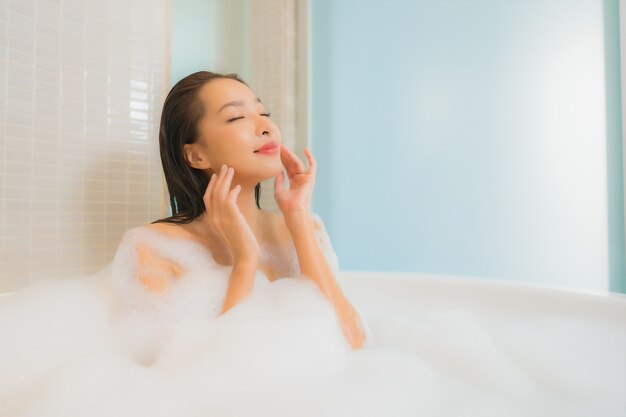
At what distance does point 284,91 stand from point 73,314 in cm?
132

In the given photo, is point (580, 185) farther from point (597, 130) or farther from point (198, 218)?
point (198, 218)

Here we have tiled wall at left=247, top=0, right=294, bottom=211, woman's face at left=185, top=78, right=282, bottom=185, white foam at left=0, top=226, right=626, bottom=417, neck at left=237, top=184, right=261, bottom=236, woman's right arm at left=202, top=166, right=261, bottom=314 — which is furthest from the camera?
tiled wall at left=247, top=0, right=294, bottom=211

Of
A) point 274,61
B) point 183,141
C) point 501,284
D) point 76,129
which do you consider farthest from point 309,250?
point 274,61

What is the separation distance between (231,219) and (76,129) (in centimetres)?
64

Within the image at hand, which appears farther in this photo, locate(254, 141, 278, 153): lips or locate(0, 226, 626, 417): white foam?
locate(254, 141, 278, 153): lips

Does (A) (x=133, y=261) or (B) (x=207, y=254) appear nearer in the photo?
(A) (x=133, y=261)

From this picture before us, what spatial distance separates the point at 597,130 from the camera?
150 cm

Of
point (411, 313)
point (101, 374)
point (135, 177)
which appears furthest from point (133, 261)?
point (411, 313)

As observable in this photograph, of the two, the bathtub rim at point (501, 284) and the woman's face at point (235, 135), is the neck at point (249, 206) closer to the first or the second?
the woman's face at point (235, 135)

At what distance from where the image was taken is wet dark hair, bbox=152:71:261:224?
1159 mm

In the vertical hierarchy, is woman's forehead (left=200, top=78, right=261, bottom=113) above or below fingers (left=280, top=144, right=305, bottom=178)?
above

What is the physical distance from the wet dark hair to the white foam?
161mm

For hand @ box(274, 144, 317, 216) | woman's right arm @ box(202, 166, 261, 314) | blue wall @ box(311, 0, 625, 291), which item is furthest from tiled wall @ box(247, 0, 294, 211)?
woman's right arm @ box(202, 166, 261, 314)

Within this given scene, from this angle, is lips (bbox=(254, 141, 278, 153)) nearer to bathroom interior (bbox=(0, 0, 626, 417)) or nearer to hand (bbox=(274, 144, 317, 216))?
hand (bbox=(274, 144, 317, 216))
